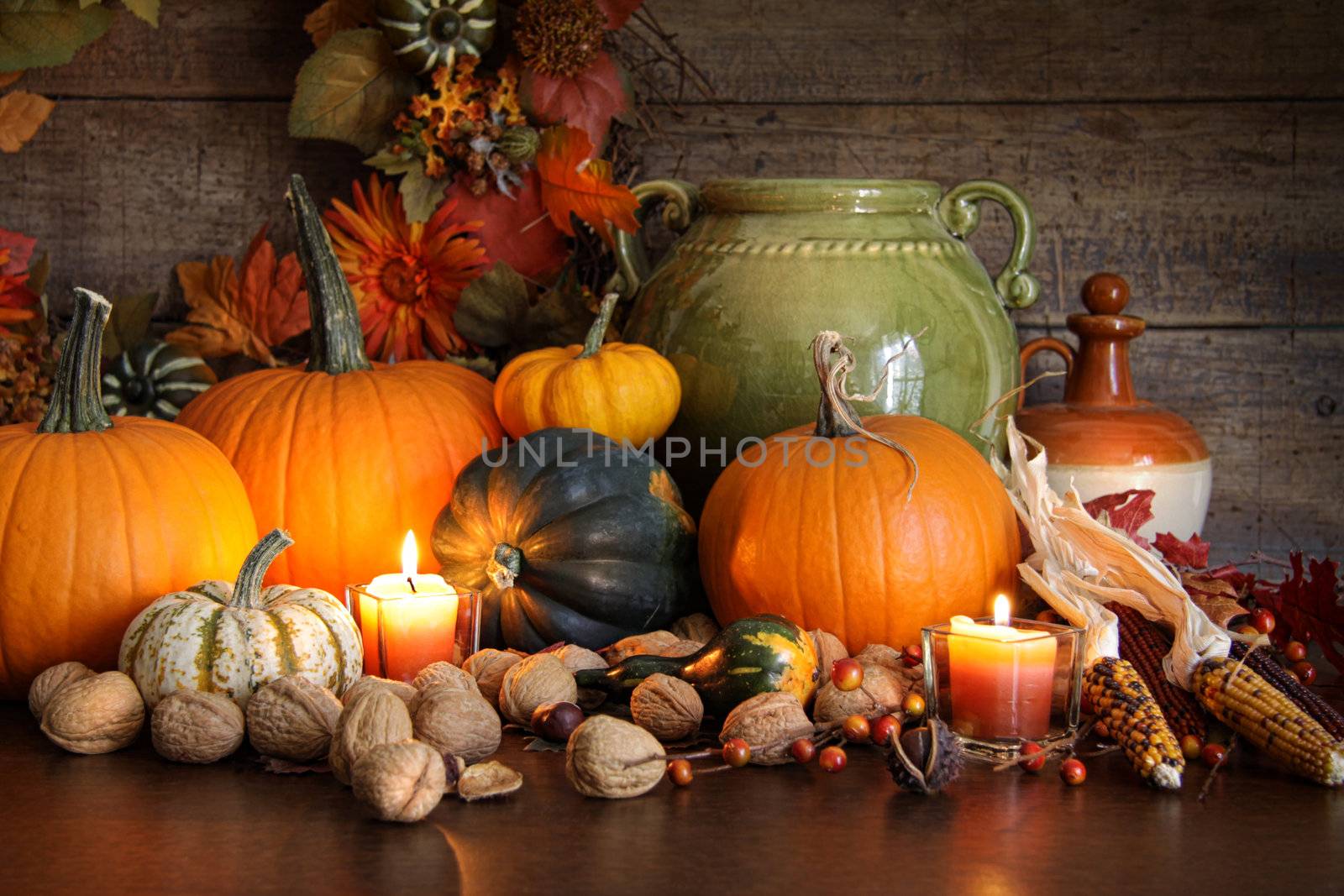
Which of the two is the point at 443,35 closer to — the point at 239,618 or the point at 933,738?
the point at 239,618

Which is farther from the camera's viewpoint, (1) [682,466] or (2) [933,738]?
(1) [682,466]

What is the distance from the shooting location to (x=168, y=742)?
933 millimetres

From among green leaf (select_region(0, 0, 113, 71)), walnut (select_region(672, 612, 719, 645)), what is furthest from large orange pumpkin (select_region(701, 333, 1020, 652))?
green leaf (select_region(0, 0, 113, 71))

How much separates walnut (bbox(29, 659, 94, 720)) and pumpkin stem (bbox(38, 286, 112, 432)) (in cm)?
23

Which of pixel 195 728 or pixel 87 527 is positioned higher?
pixel 87 527

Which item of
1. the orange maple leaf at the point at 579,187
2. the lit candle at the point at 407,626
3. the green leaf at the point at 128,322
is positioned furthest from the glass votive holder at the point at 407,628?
the green leaf at the point at 128,322

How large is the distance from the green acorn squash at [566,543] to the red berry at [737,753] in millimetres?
303

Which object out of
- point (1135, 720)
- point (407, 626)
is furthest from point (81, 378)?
point (1135, 720)

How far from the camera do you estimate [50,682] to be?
1.04 metres

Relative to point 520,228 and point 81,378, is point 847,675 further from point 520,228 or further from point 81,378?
point 520,228

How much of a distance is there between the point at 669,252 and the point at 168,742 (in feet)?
2.71

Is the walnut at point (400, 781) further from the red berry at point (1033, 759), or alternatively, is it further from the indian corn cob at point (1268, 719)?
the indian corn cob at point (1268, 719)

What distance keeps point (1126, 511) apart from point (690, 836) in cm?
67

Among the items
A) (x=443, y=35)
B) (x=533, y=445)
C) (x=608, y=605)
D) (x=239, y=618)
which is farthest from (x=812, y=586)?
(x=443, y=35)
